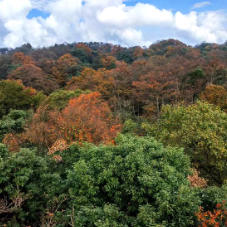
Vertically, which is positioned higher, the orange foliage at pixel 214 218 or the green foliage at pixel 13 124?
the green foliage at pixel 13 124

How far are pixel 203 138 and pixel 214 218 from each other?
5705 mm

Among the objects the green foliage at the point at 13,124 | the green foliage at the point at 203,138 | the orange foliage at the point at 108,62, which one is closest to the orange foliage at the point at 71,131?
the green foliage at the point at 13,124

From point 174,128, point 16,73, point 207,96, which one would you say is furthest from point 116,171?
point 16,73

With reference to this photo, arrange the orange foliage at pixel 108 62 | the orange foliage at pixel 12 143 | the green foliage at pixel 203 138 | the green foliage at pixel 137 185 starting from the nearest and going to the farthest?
1. the green foliage at pixel 137 185
2. the green foliage at pixel 203 138
3. the orange foliage at pixel 12 143
4. the orange foliage at pixel 108 62

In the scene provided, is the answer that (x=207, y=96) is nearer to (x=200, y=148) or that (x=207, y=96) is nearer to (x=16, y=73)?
(x=200, y=148)

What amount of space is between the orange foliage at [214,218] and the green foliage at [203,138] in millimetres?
4719

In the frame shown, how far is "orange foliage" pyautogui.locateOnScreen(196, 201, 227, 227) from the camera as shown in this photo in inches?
220

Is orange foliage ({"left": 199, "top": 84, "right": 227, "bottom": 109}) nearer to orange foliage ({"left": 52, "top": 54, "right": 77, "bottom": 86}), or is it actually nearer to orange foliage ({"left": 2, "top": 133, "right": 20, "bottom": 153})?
orange foliage ({"left": 2, "top": 133, "right": 20, "bottom": 153})

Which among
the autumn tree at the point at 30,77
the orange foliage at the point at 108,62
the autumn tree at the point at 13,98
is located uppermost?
the orange foliage at the point at 108,62

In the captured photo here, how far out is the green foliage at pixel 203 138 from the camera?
10594 millimetres

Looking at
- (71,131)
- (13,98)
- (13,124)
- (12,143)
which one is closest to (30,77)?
(13,98)

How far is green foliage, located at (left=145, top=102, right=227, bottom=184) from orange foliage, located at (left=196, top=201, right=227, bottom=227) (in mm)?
4719

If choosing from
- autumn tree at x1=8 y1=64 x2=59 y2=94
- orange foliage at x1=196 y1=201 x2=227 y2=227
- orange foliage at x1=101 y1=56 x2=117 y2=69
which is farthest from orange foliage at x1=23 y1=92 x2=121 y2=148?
orange foliage at x1=101 y1=56 x2=117 y2=69

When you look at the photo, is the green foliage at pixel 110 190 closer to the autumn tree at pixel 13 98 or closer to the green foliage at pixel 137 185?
the green foliage at pixel 137 185
